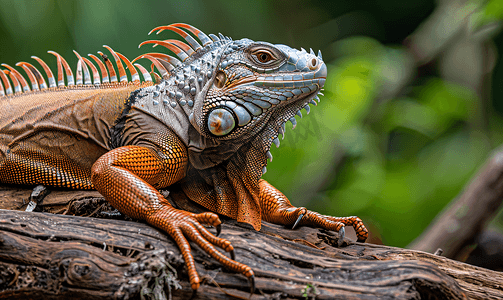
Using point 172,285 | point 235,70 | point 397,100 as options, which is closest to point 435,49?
point 397,100

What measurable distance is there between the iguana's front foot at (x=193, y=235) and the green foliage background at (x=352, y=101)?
295cm

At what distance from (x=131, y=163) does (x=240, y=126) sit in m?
0.71

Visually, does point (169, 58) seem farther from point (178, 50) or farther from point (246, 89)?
point (246, 89)

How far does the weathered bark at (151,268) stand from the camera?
5.24ft

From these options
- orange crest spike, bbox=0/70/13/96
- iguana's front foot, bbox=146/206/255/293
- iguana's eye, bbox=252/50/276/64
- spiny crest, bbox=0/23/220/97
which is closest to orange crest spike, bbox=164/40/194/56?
spiny crest, bbox=0/23/220/97

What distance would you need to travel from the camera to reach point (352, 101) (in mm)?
5398

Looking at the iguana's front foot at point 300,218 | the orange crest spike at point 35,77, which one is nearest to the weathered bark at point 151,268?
the iguana's front foot at point 300,218

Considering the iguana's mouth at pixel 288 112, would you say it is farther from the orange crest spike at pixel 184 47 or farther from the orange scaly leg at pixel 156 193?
the orange crest spike at pixel 184 47

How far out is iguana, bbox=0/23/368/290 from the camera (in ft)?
7.25

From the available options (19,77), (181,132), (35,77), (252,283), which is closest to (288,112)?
(181,132)

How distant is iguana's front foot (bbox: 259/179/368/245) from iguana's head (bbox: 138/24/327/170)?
1.87 ft

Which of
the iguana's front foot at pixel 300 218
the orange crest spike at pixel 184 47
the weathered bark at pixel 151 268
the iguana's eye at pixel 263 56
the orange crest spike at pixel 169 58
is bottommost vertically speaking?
the weathered bark at pixel 151 268

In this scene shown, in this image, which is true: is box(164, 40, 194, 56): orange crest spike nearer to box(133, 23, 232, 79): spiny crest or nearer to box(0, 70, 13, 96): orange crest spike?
box(133, 23, 232, 79): spiny crest

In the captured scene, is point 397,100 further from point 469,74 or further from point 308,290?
point 308,290
